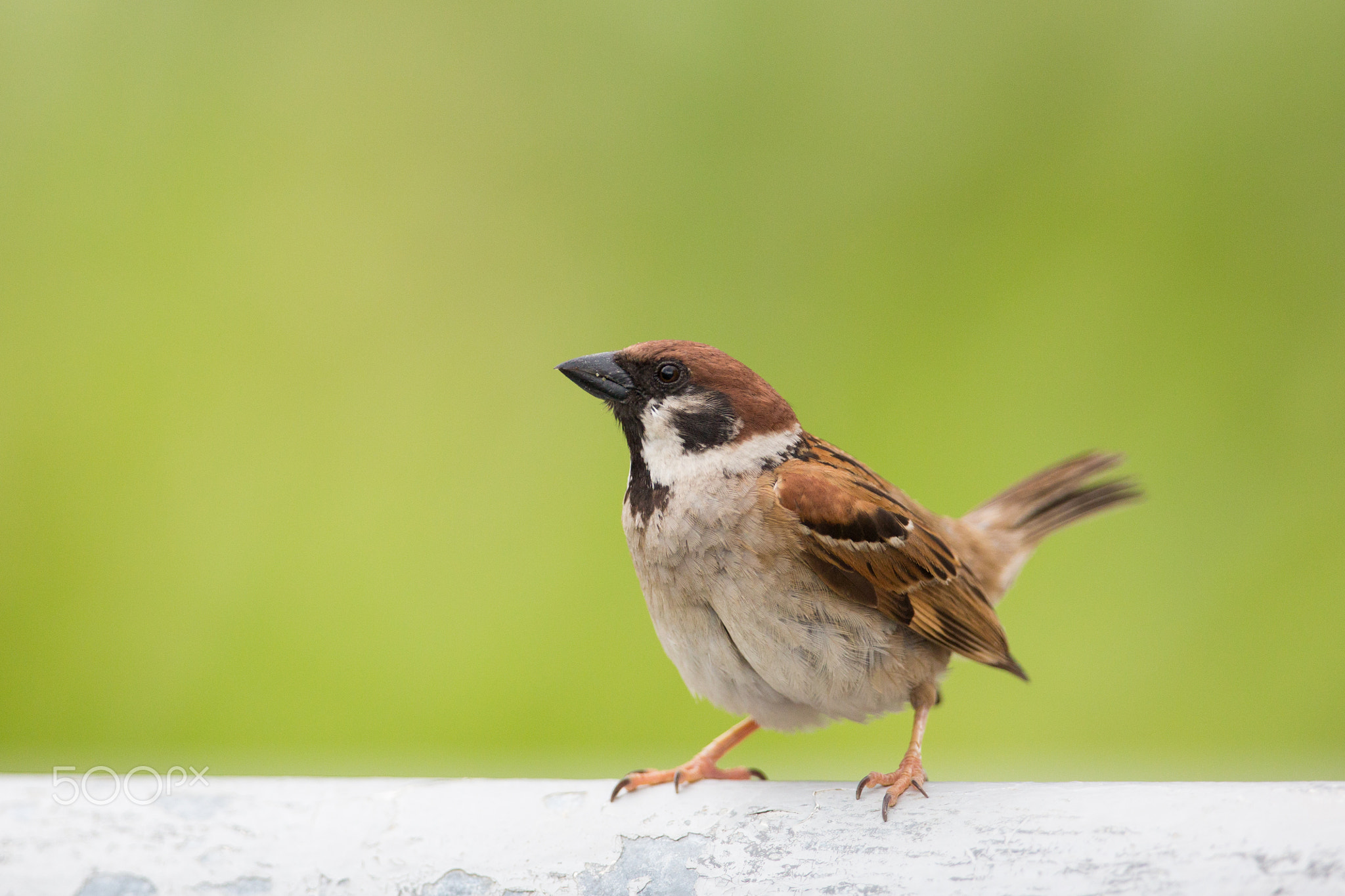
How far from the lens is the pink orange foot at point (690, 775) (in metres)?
1.79

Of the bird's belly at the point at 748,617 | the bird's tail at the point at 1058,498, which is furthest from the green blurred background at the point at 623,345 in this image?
the bird's belly at the point at 748,617

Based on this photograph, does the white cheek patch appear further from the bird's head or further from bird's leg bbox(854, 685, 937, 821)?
bird's leg bbox(854, 685, 937, 821)

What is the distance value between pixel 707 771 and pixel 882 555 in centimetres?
48

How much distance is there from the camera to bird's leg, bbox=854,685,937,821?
1.45 metres

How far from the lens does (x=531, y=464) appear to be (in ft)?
8.41

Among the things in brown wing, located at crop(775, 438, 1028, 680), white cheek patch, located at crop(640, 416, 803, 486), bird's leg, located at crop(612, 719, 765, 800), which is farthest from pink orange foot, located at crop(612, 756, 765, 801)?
white cheek patch, located at crop(640, 416, 803, 486)

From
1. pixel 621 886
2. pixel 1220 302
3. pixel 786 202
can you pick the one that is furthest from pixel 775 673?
pixel 1220 302

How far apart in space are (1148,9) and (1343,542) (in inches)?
49.4

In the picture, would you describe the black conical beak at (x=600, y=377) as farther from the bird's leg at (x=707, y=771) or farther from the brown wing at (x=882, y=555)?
the bird's leg at (x=707, y=771)

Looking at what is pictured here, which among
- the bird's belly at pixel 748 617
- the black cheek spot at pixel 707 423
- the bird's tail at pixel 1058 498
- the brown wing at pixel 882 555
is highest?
the bird's tail at pixel 1058 498

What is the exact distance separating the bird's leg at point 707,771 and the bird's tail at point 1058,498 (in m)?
0.78

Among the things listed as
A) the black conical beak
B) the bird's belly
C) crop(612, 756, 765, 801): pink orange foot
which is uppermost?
the black conical beak

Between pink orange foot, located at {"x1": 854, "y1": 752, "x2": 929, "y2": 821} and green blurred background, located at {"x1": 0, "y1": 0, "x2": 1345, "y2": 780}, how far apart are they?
2.25 feet

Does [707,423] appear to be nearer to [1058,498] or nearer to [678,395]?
[678,395]
